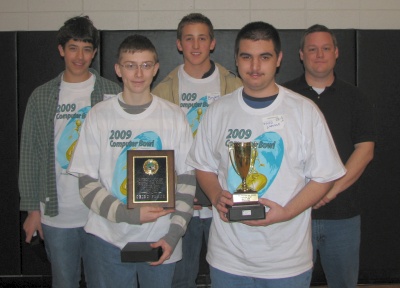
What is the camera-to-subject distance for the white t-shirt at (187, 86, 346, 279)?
2.04 metres

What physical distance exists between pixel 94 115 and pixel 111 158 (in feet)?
0.78

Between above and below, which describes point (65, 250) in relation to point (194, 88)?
below

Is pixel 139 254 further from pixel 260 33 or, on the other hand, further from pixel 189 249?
pixel 260 33

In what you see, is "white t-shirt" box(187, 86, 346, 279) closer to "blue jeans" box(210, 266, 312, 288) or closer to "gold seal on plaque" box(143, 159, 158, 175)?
"blue jeans" box(210, 266, 312, 288)

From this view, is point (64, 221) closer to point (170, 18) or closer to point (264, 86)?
point (264, 86)

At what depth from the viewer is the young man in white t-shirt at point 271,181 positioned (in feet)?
6.67

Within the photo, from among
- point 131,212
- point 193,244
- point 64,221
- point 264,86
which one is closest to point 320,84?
point 264,86

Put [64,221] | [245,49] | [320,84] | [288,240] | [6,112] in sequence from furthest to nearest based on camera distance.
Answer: [6,112] → [320,84] → [64,221] → [245,49] → [288,240]

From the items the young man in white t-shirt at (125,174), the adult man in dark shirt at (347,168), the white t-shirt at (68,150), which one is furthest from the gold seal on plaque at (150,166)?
the adult man in dark shirt at (347,168)

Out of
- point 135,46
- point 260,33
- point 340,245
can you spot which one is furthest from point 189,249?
point 260,33

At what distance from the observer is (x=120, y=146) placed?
225 centimetres

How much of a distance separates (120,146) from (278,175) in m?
0.75

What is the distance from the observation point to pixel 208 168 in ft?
7.39

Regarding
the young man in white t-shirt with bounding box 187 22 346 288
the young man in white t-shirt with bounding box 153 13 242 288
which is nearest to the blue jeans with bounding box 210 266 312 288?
the young man in white t-shirt with bounding box 187 22 346 288
